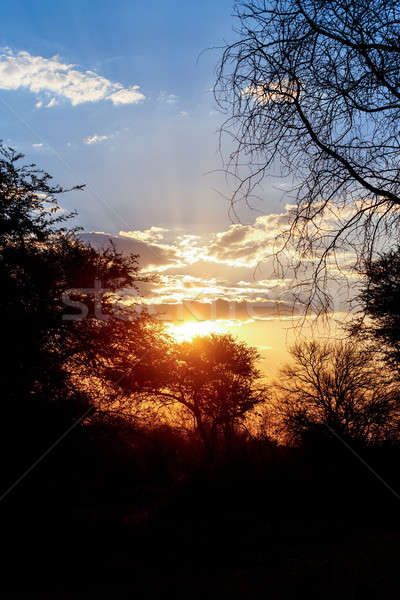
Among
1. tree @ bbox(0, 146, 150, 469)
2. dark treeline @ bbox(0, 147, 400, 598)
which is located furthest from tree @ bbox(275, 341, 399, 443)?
tree @ bbox(0, 146, 150, 469)

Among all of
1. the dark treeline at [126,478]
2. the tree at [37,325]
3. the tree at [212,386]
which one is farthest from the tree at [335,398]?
the tree at [37,325]

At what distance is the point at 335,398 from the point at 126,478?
44.5 ft

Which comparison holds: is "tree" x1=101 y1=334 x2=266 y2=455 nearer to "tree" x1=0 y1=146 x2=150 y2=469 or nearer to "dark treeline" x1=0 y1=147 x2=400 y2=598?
"dark treeline" x1=0 y1=147 x2=400 y2=598

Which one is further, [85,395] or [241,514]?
[85,395]

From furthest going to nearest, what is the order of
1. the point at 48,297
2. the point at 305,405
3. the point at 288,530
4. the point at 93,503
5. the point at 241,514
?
the point at 305,405, the point at 93,503, the point at 48,297, the point at 241,514, the point at 288,530

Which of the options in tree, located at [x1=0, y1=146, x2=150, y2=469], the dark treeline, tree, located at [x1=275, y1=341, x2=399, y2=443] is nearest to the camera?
the dark treeline

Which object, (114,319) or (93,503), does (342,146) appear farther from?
(93,503)

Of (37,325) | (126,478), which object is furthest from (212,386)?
(37,325)

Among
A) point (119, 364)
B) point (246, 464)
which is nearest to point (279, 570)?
point (246, 464)

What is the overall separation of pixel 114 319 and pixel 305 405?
603 inches

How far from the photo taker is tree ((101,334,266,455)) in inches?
Answer: 682

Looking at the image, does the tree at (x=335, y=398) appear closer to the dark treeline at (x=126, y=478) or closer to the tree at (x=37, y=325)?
the dark treeline at (x=126, y=478)

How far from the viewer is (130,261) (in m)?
11.6

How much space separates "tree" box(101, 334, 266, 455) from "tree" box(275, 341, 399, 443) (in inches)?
92.5
